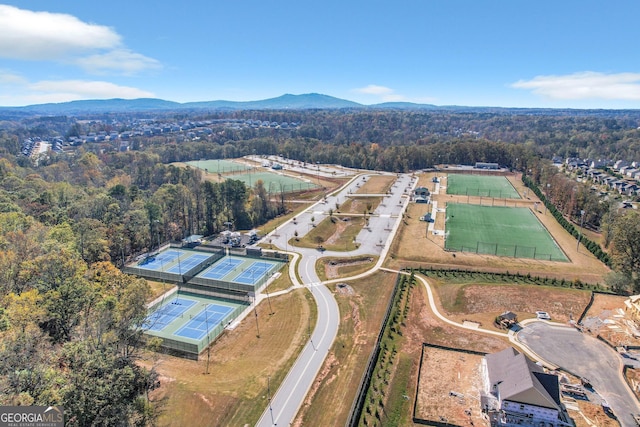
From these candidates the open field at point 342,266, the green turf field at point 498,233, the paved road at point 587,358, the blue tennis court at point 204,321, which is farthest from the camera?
the green turf field at point 498,233

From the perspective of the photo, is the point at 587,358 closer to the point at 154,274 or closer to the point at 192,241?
the point at 154,274

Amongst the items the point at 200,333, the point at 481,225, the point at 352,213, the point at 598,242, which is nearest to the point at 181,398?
the point at 200,333

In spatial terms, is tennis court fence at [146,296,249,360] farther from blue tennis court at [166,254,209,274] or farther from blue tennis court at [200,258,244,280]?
blue tennis court at [166,254,209,274]

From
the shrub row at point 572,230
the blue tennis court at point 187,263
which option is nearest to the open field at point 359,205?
the blue tennis court at point 187,263

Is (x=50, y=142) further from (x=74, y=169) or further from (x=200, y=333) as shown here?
(x=200, y=333)

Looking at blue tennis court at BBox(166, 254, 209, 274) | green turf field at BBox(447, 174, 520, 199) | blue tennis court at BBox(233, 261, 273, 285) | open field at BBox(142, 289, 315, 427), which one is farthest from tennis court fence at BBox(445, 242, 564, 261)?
blue tennis court at BBox(166, 254, 209, 274)

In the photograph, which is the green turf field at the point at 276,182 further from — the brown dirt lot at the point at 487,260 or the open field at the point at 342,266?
the open field at the point at 342,266
